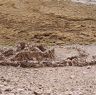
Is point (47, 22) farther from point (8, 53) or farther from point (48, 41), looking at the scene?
point (8, 53)

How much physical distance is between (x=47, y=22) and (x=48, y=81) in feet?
14.7

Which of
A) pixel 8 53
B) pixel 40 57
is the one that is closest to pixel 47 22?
pixel 8 53

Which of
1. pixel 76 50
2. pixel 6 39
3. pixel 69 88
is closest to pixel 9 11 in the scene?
pixel 6 39

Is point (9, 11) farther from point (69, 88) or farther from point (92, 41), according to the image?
point (69, 88)

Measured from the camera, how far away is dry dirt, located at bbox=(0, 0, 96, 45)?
10.1m

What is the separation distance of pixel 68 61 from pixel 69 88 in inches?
72.3

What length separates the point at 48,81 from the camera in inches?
248

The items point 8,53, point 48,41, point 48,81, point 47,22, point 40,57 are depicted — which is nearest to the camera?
point 48,81

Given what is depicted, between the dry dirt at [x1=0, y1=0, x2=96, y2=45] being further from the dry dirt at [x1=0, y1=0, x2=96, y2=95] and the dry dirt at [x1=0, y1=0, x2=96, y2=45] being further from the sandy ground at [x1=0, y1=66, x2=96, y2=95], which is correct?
the sandy ground at [x1=0, y1=66, x2=96, y2=95]

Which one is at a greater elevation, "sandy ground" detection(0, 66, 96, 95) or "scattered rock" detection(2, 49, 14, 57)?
"sandy ground" detection(0, 66, 96, 95)

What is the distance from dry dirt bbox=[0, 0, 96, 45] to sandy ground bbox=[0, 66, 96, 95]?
111 inches

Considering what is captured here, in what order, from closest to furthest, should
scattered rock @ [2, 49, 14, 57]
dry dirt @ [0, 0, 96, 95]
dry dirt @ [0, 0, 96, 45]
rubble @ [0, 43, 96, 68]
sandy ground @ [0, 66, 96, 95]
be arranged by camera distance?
sandy ground @ [0, 66, 96, 95], dry dirt @ [0, 0, 96, 95], rubble @ [0, 43, 96, 68], scattered rock @ [2, 49, 14, 57], dry dirt @ [0, 0, 96, 45]

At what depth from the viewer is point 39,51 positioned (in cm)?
805

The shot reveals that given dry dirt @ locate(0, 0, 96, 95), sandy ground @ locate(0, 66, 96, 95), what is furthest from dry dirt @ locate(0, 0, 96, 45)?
sandy ground @ locate(0, 66, 96, 95)
